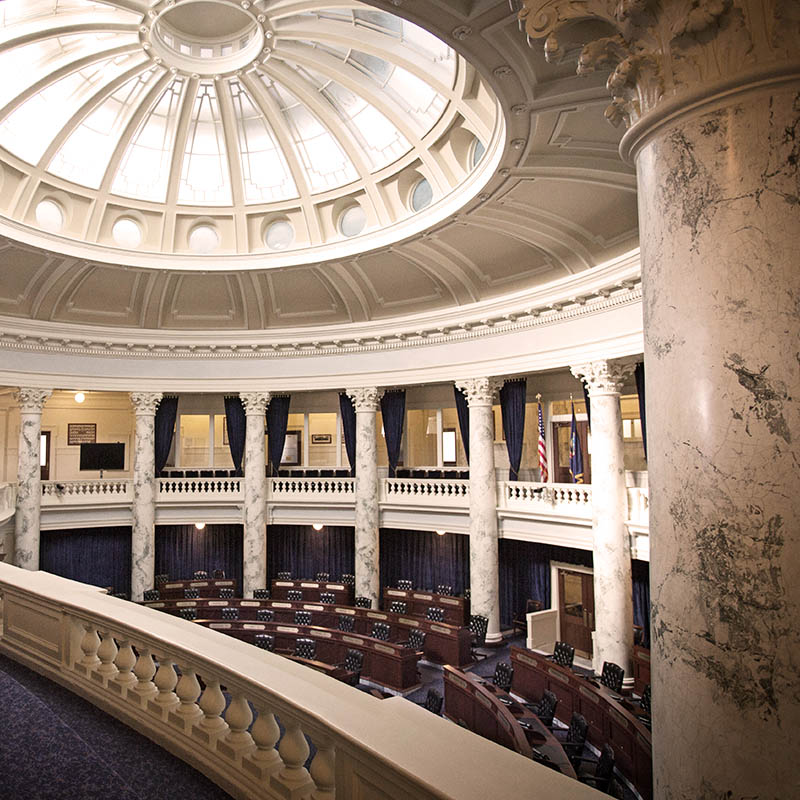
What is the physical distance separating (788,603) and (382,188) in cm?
1276

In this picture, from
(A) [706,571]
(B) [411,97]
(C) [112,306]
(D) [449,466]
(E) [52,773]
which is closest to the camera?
(A) [706,571]

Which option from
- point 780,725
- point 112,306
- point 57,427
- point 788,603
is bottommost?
point 780,725

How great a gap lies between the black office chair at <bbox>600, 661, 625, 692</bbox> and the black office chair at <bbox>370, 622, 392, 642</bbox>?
423cm

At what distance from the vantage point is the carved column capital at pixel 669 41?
221 cm

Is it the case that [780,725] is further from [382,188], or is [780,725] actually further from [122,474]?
[122,474]

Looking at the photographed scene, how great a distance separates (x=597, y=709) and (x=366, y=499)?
27.3 feet

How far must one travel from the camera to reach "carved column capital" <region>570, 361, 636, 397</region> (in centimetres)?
1230

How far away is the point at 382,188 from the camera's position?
45.0 ft

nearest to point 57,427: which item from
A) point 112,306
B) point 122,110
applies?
point 112,306

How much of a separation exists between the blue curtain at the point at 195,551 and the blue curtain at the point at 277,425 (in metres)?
2.78

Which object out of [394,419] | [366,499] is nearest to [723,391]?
[366,499]

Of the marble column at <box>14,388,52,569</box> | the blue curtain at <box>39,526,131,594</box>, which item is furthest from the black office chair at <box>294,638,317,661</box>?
the blue curtain at <box>39,526,131,594</box>

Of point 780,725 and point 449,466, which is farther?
point 449,466

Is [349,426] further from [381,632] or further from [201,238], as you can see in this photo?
[381,632]
